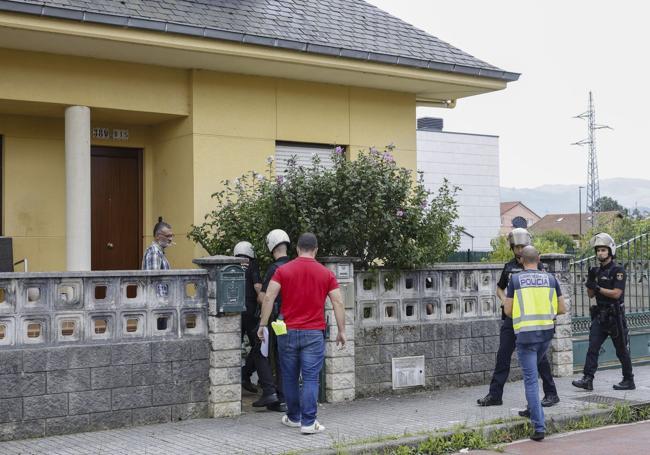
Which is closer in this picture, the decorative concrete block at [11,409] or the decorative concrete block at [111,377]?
the decorative concrete block at [11,409]

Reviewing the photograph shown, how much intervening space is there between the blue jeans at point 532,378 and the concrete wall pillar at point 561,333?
362 cm

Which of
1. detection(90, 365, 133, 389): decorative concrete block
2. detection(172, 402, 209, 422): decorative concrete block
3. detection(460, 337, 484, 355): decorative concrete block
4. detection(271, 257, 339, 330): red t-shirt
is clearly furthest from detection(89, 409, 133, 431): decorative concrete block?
detection(460, 337, 484, 355): decorative concrete block

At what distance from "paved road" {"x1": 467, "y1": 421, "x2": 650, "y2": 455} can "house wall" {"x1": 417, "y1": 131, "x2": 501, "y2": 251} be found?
4331cm

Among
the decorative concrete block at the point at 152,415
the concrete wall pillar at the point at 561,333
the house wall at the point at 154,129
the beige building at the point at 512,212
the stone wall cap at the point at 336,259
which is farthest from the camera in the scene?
the beige building at the point at 512,212

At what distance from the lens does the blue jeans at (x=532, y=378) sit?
9055mm

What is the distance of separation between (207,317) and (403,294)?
2744 millimetres

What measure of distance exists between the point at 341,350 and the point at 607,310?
3.61 metres

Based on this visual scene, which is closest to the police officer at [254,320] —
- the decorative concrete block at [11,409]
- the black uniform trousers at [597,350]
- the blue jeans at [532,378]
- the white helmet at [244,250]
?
the white helmet at [244,250]

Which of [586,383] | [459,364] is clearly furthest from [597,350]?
[459,364]

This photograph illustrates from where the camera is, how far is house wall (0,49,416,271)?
12602mm

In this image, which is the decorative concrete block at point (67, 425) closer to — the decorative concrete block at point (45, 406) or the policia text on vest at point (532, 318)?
A: the decorative concrete block at point (45, 406)

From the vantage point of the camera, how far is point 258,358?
10.3m

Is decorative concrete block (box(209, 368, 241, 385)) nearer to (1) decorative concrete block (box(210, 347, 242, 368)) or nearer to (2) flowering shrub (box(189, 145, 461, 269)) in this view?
(1) decorative concrete block (box(210, 347, 242, 368))

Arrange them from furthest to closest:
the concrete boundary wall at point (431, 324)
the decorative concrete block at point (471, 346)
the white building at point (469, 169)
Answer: the white building at point (469, 169)
the decorative concrete block at point (471, 346)
the concrete boundary wall at point (431, 324)
